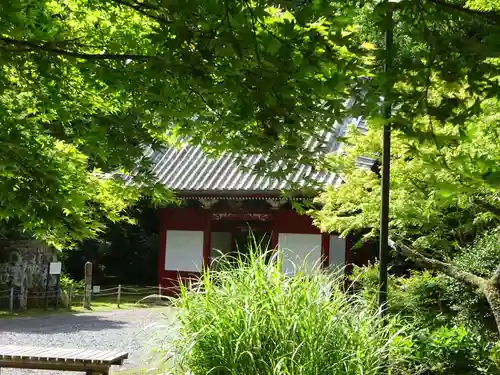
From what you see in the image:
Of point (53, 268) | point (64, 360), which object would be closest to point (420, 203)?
point (64, 360)

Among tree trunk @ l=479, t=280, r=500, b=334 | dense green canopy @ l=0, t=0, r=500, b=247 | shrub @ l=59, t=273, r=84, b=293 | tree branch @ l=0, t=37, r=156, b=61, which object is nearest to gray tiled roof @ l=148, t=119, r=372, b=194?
shrub @ l=59, t=273, r=84, b=293

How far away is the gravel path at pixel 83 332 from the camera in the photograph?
28.7 feet

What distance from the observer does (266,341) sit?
3787 mm

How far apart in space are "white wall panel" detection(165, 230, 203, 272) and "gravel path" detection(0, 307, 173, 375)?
50.1 inches

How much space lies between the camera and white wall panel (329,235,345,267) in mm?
12226

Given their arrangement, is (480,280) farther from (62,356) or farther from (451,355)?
(62,356)

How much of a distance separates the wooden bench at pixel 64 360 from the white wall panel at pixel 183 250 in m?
7.95

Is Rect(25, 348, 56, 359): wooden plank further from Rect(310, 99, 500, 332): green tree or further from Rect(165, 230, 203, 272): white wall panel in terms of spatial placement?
Rect(165, 230, 203, 272): white wall panel

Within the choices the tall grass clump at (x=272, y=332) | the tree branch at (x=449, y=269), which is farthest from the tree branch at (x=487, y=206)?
the tall grass clump at (x=272, y=332)

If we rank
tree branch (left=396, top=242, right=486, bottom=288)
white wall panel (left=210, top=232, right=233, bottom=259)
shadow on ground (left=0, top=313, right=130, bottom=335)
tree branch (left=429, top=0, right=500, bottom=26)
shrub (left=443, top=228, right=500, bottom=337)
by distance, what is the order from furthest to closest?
white wall panel (left=210, top=232, right=233, bottom=259) → shadow on ground (left=0, top=313, right=130, bottom=335) → shrub (left=443, top=228, right=500, bottom=337) → tree branch (left=396, top=242, right=486, bottom=288) → tree branch (left=429, top=0, right=500, bottom=26)

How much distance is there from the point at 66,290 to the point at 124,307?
140cm

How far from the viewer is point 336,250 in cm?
1247

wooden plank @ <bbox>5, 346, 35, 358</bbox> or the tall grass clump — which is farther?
wooden plank @ <bbox>5, 346, 35, 358</bbox>

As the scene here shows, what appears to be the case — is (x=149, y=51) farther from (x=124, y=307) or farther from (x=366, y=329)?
(x=124, y=307)
